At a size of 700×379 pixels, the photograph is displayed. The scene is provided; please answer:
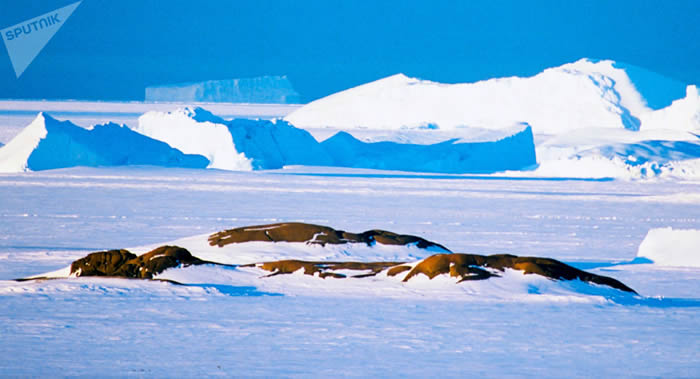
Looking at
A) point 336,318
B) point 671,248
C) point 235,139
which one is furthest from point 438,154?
point 336,318

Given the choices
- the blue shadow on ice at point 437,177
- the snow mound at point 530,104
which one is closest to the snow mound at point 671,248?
the blue shadow on ice at point 437,177

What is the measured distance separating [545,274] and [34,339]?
3.89 meters

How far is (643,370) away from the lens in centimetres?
484

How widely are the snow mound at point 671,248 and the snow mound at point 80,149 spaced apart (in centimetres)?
1640

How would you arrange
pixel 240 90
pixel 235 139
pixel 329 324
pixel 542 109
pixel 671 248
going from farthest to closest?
pixel 240 90 < pixel 542 109 < pixel 235 139 < pixel 671 248 < pixel 329 324

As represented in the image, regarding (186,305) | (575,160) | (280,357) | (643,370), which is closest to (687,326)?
(643,370)

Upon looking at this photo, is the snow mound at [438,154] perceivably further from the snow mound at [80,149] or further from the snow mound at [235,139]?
the snow mound at [80,149]

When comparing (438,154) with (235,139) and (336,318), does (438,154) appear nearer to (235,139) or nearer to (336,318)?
(235,139)

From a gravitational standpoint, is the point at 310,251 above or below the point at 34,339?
above

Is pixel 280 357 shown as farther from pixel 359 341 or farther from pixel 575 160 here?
pixel 575 160

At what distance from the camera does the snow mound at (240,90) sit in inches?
2261

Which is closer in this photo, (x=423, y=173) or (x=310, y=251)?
(x=310, y=251)

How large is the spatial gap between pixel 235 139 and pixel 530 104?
1693cm

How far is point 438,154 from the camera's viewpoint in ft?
99.0
